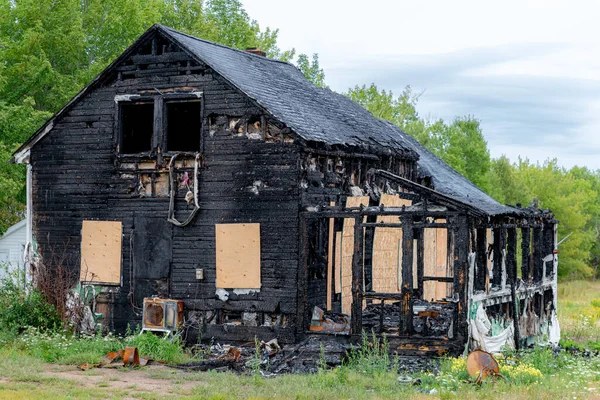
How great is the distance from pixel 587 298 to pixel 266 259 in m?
27.8

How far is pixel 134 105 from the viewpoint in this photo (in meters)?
19.6

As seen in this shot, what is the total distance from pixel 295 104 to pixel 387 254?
4.19 m

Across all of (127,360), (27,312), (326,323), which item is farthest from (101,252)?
(326,323)

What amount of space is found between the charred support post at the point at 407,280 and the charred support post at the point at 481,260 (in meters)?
2.21

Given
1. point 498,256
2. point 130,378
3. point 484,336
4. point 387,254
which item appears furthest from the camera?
point 387,254

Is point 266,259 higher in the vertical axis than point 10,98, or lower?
lower

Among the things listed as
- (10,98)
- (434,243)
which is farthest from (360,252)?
(10,98)

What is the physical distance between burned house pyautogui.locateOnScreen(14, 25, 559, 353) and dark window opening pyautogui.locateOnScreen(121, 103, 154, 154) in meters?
0.05

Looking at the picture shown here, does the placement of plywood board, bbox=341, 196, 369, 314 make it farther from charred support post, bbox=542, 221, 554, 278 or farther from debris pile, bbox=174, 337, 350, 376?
charred support post, bbox=542, 221, 554, 278

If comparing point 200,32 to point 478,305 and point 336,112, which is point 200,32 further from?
point 478,305

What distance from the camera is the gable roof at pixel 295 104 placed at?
18.2 metres

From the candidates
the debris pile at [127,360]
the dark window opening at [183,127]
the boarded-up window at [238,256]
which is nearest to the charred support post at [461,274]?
the boarded-up window at [238,256]

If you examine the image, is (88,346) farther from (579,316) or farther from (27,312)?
(579,316)

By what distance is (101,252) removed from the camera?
19.4 metres
